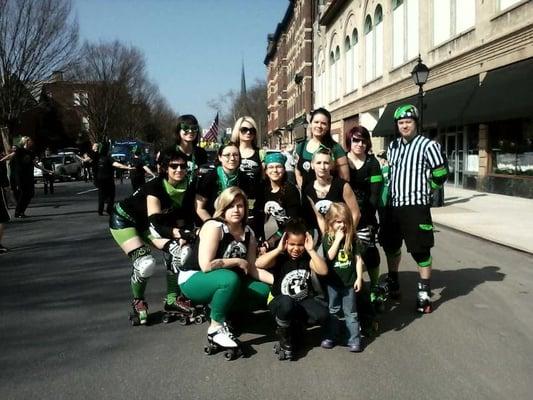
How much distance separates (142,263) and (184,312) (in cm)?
66

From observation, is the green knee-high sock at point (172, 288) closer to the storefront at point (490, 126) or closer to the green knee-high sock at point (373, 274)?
the green knee-high sock at point (373, 274)

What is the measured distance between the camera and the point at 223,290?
415 centimetres

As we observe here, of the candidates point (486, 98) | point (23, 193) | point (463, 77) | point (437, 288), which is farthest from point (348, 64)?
point (437, 288)

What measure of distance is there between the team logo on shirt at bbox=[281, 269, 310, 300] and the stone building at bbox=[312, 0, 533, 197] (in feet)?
39.7

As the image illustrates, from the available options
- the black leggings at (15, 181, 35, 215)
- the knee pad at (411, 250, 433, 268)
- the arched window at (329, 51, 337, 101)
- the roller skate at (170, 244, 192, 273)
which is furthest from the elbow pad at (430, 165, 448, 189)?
the arched window at (329, 51, 337, 101)

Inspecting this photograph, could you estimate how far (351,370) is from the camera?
12.5 feet

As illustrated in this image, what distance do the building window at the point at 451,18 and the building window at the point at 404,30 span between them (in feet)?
6.95

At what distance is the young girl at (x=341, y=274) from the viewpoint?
4.24 meters

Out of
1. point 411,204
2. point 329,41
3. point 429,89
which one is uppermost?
point 329,41

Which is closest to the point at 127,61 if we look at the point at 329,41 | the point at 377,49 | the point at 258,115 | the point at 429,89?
the point at 329,41

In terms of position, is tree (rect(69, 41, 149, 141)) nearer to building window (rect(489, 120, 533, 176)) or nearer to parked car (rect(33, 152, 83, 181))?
parked car (rect(33, 152, 83, 181))

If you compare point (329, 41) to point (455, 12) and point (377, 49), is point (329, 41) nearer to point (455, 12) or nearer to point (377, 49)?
point (377, 49)

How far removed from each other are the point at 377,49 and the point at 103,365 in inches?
1145

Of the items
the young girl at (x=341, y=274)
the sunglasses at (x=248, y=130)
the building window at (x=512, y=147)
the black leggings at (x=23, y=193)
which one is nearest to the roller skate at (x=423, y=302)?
the young girl at (x=341, y=274)
